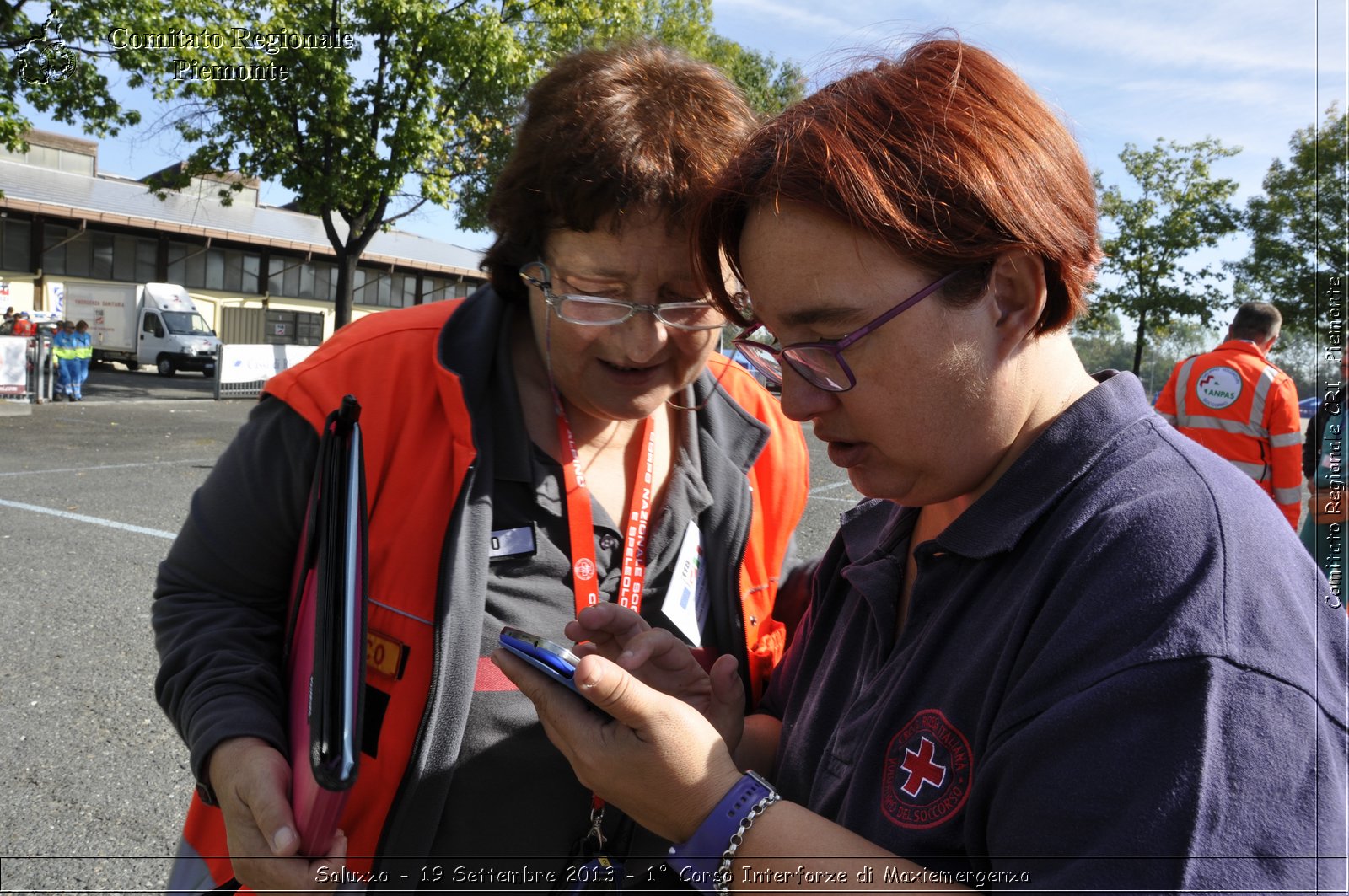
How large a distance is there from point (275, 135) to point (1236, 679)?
20506 mm

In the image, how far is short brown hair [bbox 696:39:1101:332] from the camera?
119 centimetres

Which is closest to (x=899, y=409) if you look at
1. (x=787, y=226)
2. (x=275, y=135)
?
(x=787, y=226)

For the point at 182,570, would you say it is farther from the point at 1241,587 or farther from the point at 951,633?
the point at 1241,587

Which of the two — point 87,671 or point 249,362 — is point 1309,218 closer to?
point 87,671

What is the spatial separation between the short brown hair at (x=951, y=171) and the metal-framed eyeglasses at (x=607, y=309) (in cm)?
61

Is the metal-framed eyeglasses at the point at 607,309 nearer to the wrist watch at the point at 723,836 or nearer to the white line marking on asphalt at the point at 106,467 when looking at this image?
the wrist watch at the point at 723,836

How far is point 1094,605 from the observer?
103 centimetres

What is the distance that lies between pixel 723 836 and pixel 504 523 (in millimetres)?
812

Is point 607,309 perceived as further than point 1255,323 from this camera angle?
No

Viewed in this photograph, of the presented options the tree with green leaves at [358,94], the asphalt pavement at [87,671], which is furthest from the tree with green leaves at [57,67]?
the asphalt pavement at [87,671]

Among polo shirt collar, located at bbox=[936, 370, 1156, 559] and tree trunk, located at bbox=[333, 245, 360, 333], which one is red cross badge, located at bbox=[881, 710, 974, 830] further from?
tree trunk, located at bbox=[333, 245, 360, 333]

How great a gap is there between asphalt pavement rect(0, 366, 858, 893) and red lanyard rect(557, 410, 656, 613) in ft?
7.50

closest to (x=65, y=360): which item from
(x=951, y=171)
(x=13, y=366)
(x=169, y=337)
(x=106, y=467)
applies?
(x=13, y=366)

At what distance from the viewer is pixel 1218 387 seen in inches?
253
